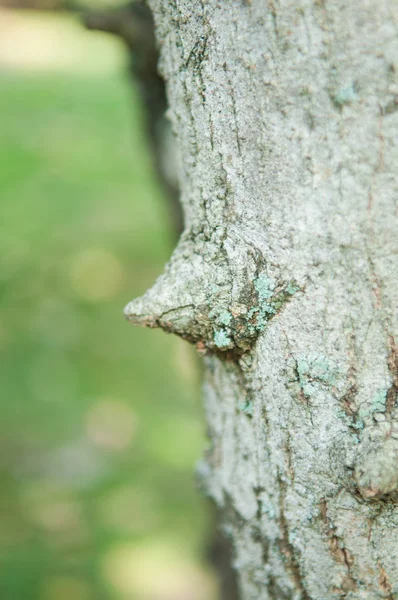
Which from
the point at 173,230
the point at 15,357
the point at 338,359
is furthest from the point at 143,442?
the point at 338,359

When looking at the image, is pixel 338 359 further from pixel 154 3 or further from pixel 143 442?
pixel 143 442

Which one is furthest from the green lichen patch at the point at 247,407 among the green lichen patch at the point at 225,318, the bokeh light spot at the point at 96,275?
the bokeh light spot at the point at 96,275


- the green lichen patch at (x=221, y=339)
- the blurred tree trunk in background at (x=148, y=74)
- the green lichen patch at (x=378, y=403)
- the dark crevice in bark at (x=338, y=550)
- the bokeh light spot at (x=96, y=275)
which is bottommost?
the dark crevice in bark at (x=338, y=550)

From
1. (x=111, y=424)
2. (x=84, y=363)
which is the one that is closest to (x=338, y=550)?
(x=111, y=424)

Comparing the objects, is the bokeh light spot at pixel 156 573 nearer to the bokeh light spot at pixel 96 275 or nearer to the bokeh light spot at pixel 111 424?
the bokeh light spot at pixel 111 424

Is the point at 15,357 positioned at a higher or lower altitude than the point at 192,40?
higher

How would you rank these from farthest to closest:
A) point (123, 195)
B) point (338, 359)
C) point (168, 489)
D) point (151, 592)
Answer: point (123, 195)
point (168, 489)
point (151, 592)
point (338, 359)

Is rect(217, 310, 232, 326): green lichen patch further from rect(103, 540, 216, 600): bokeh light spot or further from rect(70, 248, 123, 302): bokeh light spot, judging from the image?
rect(70, 248, 123, 302): bokeh light spot
